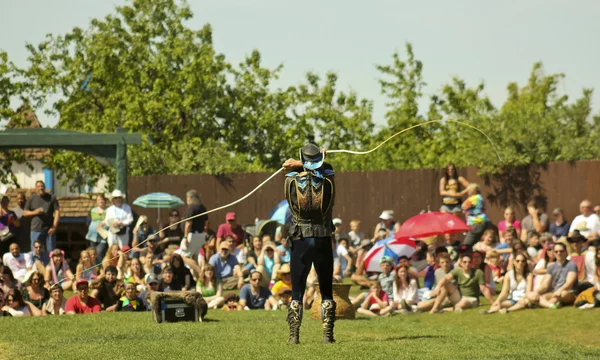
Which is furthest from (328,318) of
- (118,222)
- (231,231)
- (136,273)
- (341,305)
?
(231,231)

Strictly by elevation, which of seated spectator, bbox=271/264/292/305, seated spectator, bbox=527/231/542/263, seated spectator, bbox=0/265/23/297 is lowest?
seated spectator, bbox=271/264/292/305

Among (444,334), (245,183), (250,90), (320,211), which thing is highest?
(250,90)

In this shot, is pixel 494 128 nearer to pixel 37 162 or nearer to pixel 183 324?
pixel 183 324

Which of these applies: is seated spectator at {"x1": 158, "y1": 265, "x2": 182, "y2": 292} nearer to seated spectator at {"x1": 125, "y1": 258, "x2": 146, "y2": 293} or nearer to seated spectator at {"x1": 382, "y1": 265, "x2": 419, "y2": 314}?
seated spectator at {"x1": 125, "y1": 258, "x2": 146, "y2": 293}

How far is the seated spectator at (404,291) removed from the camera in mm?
21859

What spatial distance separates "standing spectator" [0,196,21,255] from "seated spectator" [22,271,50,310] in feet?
12.0

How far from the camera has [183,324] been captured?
732 inches

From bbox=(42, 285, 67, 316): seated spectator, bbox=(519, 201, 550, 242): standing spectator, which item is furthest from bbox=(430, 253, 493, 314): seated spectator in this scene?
bbox=(42, 285, 67, 316): seated spectator

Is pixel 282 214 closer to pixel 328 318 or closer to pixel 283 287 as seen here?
pixel 283 287

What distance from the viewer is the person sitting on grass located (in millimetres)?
21734

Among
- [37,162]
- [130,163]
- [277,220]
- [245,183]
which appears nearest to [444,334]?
[277,220]

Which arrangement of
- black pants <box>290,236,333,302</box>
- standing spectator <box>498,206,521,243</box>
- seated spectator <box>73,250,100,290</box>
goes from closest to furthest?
black pants <box>290,236,333,302</box>
seated spectator <box>73,250,100,290</box>
standing spectator <box>498,206,521,243</box>

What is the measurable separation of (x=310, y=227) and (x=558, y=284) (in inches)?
295

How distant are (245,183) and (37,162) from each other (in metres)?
22.4
